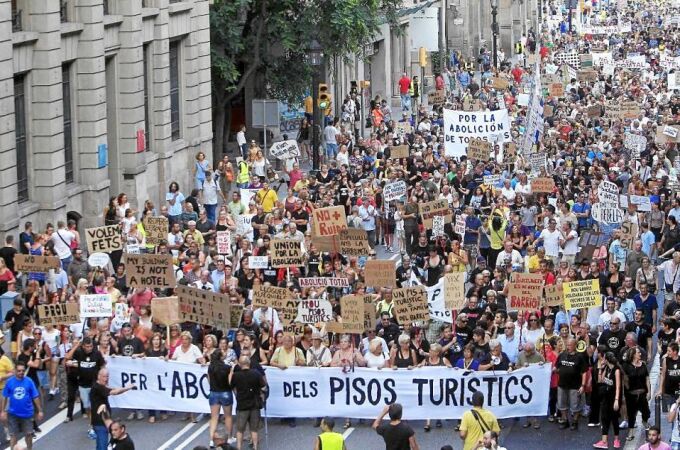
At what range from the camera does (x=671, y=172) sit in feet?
128

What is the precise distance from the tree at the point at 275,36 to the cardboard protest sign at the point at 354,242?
1829cm

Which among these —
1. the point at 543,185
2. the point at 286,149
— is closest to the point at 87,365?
the point at 543,185

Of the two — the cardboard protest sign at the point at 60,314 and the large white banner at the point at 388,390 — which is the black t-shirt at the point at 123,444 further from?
the cardboard protest sign at the point at 60,314

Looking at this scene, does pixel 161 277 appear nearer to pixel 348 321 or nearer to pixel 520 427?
pixel 348 321

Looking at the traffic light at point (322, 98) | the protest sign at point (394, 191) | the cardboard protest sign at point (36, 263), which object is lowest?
the cardboard protest sign at point (36, 263)

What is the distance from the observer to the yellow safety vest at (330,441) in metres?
19.0

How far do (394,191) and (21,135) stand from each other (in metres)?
7.14

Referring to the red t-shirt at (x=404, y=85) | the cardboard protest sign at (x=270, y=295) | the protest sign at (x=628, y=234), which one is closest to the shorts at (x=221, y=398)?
the cardboard protest sign at (x=270, y=295)

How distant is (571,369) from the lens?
22.5m

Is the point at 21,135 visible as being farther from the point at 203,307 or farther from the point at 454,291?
the point at 454,291

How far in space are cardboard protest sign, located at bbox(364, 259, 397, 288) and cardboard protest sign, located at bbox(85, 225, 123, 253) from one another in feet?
16.3

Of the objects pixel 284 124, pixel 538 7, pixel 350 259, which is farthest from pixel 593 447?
pixel 538 7

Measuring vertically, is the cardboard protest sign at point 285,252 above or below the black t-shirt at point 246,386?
above

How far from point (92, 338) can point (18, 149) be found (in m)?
11.7
